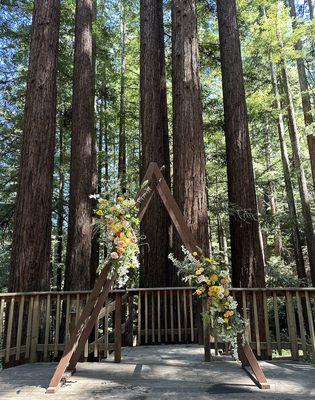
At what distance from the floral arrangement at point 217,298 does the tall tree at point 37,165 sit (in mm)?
2881

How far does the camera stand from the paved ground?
11.0 ft

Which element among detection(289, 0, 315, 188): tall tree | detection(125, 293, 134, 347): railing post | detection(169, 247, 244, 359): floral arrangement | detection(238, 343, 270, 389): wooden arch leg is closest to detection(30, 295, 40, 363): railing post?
detection(125, 293, 134, 347): railing post

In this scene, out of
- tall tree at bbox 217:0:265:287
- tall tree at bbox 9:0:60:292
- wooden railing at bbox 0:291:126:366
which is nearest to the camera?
wooden railing at bbox 0:291:126:366

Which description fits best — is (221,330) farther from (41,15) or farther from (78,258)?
(41,15)

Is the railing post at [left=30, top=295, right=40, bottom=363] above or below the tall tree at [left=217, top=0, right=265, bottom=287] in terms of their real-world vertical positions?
below

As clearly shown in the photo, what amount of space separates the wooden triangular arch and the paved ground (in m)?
0.12

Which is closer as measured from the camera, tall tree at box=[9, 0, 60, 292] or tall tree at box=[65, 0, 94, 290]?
tall tree at box=[9, 0, 60, 292]

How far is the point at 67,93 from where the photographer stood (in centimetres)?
1388

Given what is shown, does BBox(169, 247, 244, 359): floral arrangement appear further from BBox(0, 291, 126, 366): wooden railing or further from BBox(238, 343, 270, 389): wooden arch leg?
BBox(0, 291, 126, 366): wooden railing

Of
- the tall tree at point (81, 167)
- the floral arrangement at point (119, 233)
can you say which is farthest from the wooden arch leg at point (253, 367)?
the tall tree at point (81, 167)

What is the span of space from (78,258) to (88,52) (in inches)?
227

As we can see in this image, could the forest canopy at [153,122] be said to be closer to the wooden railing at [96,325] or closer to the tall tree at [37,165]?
the tall tree at [37,165]

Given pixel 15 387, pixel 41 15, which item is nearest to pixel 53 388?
pixel 15 387

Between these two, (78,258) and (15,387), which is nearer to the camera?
(15,387)
